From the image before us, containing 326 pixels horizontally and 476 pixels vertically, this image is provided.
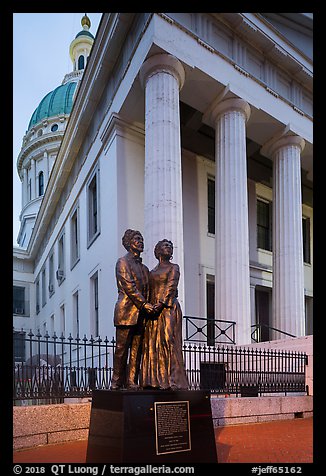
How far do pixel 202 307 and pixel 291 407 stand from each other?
27.1ft

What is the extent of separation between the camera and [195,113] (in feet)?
62.6

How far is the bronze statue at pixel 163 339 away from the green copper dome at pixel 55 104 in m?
51.4

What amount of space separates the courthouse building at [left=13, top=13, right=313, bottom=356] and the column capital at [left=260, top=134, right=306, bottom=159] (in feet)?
0.15

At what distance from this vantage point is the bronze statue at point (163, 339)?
6.18m

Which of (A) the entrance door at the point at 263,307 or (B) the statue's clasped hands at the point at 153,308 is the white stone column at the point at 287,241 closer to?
(A) the entrance door at the point at 263,307

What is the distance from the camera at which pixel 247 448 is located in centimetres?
724

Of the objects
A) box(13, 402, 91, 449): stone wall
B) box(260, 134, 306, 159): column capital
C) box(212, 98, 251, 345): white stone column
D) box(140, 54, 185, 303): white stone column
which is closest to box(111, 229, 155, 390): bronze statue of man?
box(13, 402, 91, 449): stone wall

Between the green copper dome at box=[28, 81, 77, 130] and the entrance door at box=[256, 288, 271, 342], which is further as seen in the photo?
the green copper dome at box=[28, 81, 77, 130]

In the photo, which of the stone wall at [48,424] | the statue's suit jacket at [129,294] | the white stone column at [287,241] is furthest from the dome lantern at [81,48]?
the statue's suit jacket at [129,294]

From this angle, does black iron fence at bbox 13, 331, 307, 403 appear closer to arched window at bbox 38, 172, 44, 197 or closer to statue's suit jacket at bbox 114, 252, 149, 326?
statue's suit jacket at bbox 114, 252, 149, 326

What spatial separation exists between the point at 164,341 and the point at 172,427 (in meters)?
1.13

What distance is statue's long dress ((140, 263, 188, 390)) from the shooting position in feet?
20.3

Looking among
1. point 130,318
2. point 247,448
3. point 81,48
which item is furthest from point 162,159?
point 81,48

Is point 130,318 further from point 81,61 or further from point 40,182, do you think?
point 81,61
